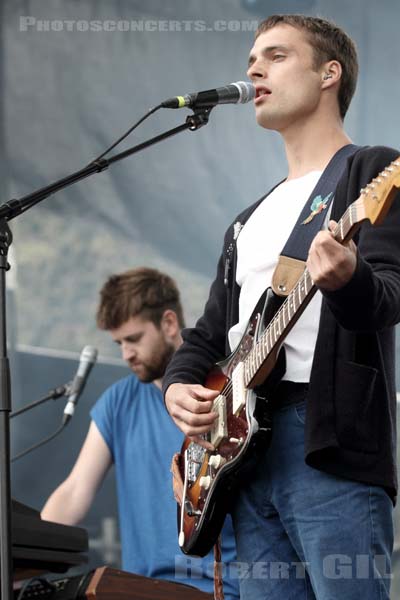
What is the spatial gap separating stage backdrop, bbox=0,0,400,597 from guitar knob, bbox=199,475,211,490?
1.63 m

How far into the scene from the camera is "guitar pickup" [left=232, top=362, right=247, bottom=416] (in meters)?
1.87

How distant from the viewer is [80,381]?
333 cm

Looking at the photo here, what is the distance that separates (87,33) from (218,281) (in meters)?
1.82

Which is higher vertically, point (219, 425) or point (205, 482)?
point (219, 425)

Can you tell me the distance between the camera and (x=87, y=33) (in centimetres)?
374

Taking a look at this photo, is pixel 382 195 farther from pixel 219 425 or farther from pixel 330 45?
pixel 330 45

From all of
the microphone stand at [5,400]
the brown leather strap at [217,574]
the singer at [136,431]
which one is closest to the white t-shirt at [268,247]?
the microphone stand at [5,400]

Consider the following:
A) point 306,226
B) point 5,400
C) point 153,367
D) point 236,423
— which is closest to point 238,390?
point 236,423

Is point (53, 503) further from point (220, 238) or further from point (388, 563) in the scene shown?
point (388, 563)

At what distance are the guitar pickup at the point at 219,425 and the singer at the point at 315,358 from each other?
0.04ft

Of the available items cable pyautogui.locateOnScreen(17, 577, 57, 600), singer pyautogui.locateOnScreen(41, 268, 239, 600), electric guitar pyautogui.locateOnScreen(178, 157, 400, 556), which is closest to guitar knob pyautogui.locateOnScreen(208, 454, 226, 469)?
electric guitar pyautogui.locateOnScreen(178, 157, 400, 556)

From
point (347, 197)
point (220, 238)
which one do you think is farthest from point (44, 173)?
point (347, 197)

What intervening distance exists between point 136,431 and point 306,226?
1667mm

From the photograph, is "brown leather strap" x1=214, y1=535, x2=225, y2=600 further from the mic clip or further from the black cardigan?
the mic clip
